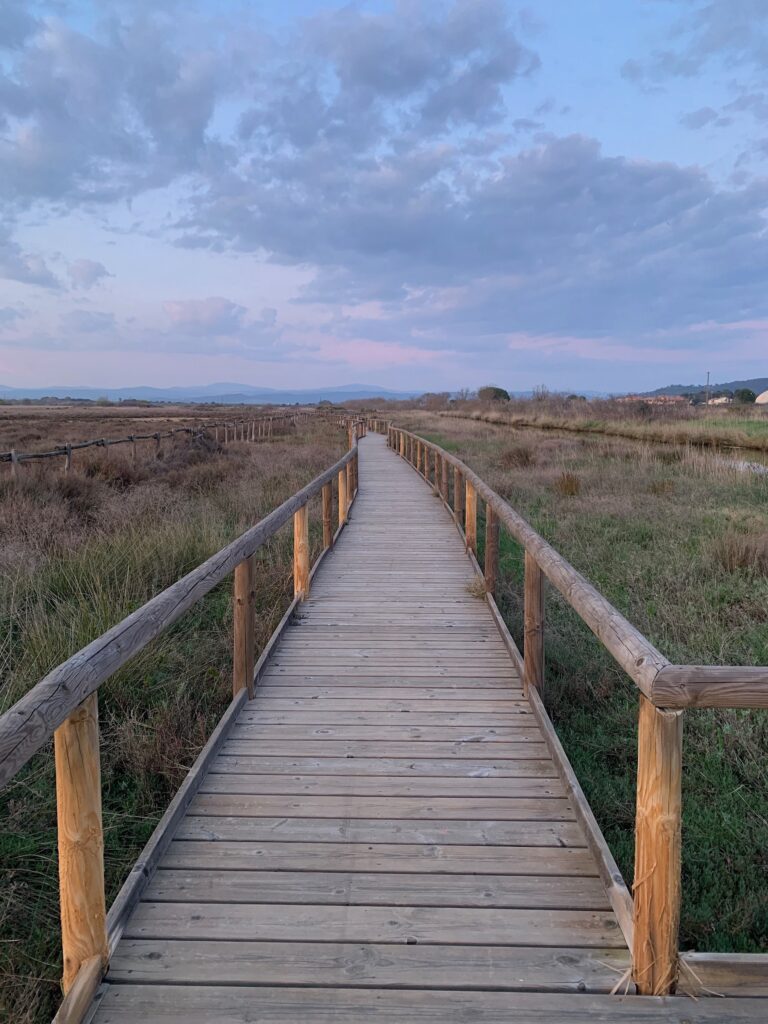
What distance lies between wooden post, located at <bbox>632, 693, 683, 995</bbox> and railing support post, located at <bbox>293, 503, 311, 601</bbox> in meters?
4.31

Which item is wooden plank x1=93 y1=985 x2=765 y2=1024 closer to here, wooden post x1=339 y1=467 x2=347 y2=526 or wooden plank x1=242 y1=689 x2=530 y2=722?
wooden plank x1=242 y1=689 x2=530 y2=722

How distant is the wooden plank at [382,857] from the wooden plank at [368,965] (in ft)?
1.31

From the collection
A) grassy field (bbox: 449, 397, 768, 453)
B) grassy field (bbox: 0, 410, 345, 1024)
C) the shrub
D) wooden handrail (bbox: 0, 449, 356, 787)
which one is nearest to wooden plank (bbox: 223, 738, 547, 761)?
grassy field (bbox: 0, 410, 345, 1024)

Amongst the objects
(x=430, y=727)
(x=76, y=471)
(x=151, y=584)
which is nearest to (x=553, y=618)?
(x=430, y=727)

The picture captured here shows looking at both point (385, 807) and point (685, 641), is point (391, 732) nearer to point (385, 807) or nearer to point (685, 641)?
point (385, 807)

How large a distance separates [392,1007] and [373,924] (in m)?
0.33

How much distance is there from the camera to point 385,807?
301 centimetres

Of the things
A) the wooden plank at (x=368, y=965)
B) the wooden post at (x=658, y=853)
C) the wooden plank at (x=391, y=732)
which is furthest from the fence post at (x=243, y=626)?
the wooden post at (x=658, y=853)

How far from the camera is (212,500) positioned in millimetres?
12102

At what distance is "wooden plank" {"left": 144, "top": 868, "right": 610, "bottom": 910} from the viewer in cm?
240

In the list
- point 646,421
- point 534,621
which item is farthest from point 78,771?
point 646,421

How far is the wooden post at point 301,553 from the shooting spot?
610cm

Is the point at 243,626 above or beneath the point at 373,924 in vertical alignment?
above

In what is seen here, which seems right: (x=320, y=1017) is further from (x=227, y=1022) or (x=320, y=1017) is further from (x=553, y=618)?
(x=553, y=618)
